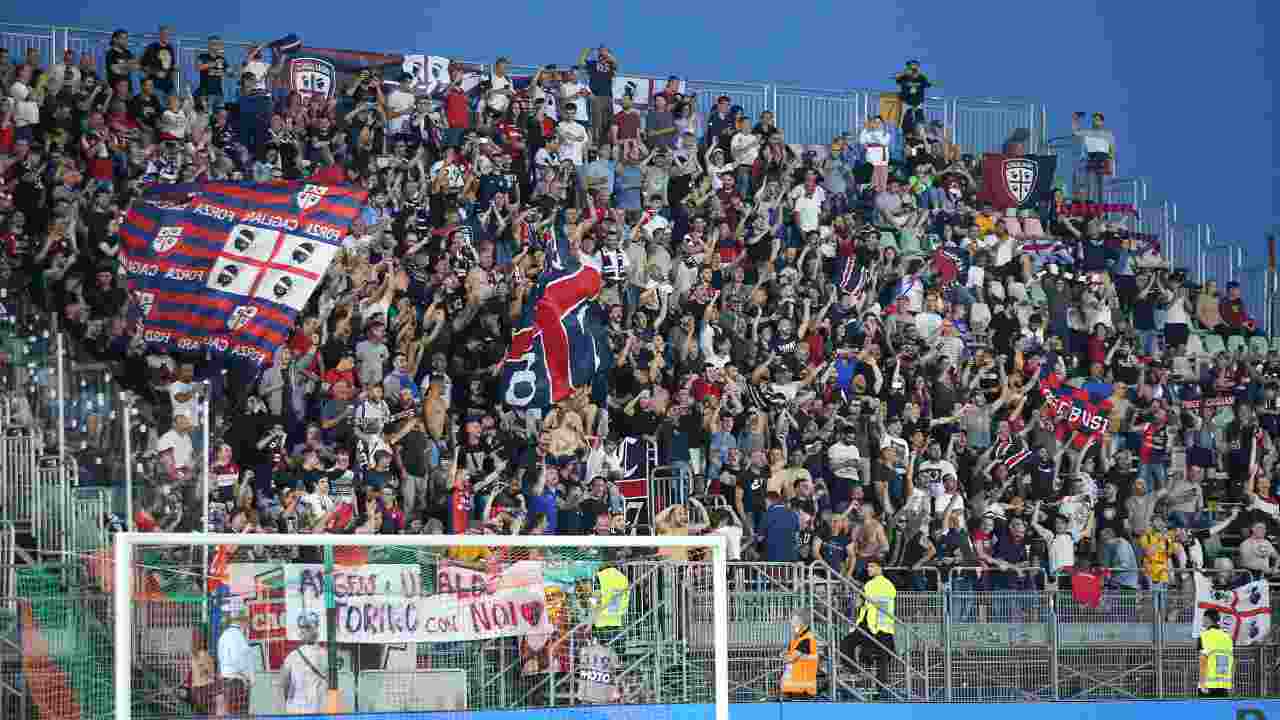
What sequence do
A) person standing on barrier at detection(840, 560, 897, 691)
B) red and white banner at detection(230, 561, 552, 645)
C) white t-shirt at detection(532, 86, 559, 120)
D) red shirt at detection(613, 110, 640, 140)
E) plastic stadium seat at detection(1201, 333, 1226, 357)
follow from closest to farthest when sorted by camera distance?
red and white banner at detection(230, 561, 552, 645), person standing on barrier at detection(840, 560, 897, 691), white t-shirt at detection(532, 86, 559, 120), red shirt at detection(613, 110, 640, 140), plastic stadium seat at detection(1201, 333, 1226, 357)

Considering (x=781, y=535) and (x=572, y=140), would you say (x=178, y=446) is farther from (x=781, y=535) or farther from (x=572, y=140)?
(x=572, y=140)

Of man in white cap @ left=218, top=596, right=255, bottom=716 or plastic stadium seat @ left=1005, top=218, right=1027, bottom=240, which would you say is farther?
plastic stadium seat @ left=1005, top=218, right=1027, bottom=240

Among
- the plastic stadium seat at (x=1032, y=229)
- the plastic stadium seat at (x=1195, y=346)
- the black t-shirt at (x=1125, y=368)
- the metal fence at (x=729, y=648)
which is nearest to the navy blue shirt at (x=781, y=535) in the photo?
the metal fence at (x=729, y=648)

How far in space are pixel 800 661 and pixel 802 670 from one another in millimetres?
98

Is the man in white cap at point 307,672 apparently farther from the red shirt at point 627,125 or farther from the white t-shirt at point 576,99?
the red shirt at point 627,125

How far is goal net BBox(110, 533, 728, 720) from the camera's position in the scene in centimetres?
1074

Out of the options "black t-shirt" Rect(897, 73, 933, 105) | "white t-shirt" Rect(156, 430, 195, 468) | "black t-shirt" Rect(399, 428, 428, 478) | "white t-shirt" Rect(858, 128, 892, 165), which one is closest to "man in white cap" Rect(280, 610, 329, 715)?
"white t-shirt" Rect(156, 430, 195, 468)

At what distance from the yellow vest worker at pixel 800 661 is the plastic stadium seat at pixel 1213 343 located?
10.2m

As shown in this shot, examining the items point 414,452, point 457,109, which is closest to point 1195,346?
point 457,109

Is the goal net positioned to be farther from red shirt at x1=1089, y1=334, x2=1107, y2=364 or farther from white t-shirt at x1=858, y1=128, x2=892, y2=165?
white t-shirt at x1=858, y1=128, x2=892, y2=165

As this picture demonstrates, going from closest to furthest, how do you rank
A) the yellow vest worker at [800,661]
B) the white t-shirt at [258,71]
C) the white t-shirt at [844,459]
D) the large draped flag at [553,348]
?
the yellow vest worker at [800,661] < the large draped flag at [553,348] < the white t-shirt at [844,459] < the white t-shirt at [258,71]

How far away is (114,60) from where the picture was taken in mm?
22281

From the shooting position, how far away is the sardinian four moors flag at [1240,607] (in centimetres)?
2019

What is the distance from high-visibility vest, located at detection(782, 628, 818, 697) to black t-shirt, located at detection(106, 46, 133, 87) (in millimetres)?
9568
